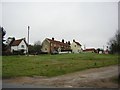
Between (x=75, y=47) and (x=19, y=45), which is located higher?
(x=19, y=45)

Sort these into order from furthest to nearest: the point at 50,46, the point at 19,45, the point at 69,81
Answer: the point at 50,46 < the point at 19,45 < the point at 69,81

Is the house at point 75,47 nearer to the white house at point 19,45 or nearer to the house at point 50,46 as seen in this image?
the house at point 50,46

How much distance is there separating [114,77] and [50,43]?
3124 inches

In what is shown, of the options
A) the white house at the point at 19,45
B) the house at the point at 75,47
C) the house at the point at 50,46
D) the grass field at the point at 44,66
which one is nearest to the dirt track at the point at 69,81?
the grass field at the point at 44,66

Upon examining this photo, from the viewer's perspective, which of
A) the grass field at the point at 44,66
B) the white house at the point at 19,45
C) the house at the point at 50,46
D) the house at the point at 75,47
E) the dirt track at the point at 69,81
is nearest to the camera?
the dirt track at the point at 69,81

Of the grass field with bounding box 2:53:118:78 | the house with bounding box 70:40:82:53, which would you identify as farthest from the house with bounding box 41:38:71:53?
the grass field with bounding box 2:53:118:78

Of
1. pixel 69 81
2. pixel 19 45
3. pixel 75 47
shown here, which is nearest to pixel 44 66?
pixel 69 81

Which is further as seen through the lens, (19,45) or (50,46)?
(50,46)

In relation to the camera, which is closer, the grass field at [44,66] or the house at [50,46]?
the grass field at [44,66]

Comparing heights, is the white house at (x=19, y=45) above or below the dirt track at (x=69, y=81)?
above

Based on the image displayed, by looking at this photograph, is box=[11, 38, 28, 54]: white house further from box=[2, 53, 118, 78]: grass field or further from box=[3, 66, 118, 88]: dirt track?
box=[3, 66, 118, 88]: dirt track

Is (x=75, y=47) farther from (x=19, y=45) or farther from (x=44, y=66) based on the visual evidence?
(x=44, y=66)

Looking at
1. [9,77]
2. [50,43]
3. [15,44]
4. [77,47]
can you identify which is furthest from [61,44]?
[9,77]

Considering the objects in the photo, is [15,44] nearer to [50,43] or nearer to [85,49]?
[50,43]
